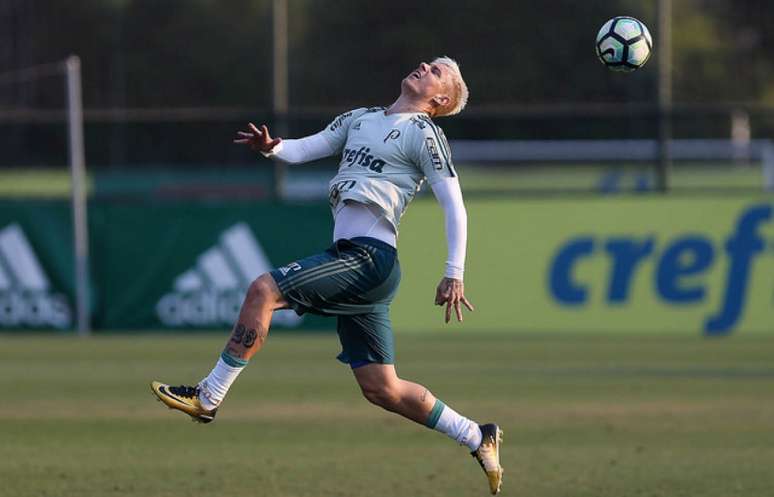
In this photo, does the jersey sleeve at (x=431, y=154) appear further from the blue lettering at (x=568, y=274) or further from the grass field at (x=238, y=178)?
the grass field at (x=238, y=178)

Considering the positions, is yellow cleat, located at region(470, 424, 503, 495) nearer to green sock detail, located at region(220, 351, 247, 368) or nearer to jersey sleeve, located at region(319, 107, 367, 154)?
green sock detail, located at region(220, 351, 247, 368)

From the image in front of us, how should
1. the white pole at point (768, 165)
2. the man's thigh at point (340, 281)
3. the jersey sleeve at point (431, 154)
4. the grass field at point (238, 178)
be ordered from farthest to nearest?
1. the white pole at point (768, 165)
2. the grass field at point (238, 178)
3. the jersey sleeve at point (431, 154)
4. the man's thigh at point (340, 281)

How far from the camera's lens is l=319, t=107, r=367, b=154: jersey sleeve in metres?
8.91

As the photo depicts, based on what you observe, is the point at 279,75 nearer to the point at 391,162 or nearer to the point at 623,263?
the point at 623,263

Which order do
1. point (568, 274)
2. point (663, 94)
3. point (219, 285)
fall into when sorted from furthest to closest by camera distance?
point (663, 94), point (219, 285), point (568, 274)

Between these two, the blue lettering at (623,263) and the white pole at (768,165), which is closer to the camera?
the blue lettering at (623,263)

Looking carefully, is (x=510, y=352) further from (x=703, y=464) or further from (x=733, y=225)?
(x=703, y=464)

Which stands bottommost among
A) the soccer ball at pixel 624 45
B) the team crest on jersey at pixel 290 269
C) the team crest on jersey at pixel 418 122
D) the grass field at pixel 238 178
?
the grass field at pixel 238 178

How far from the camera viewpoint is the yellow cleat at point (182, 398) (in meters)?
8.02

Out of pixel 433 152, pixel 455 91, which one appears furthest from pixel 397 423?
pixel 433 152

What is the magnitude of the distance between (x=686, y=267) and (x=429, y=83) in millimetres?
12167

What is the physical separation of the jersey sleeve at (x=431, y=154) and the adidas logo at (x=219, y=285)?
1248 cm

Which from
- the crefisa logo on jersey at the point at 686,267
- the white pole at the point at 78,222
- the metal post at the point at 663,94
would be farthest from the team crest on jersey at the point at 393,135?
the metal post at the point at 663,94

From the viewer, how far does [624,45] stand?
9.89 metres
